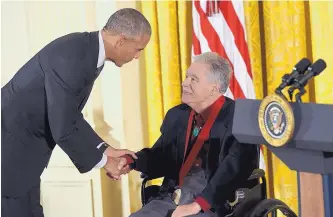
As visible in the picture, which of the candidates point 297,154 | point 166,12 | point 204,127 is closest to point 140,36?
point 204,127

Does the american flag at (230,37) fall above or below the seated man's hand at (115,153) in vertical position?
above

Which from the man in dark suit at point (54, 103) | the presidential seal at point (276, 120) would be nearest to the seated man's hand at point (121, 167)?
the man in dark suit at point (54, 103)

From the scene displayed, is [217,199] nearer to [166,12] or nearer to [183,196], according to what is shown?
[183,196]

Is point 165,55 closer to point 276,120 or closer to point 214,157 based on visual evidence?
point 214,157

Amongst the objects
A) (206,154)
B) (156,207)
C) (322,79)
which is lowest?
(156,207)

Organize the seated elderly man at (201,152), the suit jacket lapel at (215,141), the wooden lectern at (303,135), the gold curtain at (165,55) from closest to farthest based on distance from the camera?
the wooden lectern at (303,135), the seated elderly man at (201,152), the suit jacket lapel at (215,141), the gold curtain at (165,55)

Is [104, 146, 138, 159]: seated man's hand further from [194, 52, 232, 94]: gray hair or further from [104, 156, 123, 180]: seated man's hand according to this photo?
[194, 52, 232, 94]: gray hair

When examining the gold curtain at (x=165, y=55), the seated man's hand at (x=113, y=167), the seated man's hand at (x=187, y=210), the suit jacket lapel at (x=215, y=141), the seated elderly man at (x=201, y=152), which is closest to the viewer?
the seated man's hand at (x=187, y=210)

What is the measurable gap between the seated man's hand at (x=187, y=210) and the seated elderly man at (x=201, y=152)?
0.10 ft

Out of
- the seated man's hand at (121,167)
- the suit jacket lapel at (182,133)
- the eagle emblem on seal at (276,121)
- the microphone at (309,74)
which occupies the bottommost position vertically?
the seated man's hand at (121,167)

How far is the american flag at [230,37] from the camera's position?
3.20 metres

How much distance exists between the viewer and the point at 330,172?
1.67 metres

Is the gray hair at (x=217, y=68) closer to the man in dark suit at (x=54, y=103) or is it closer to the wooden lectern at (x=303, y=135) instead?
the man in dark suit at (x=54, y=103)

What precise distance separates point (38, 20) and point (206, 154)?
1.84m
